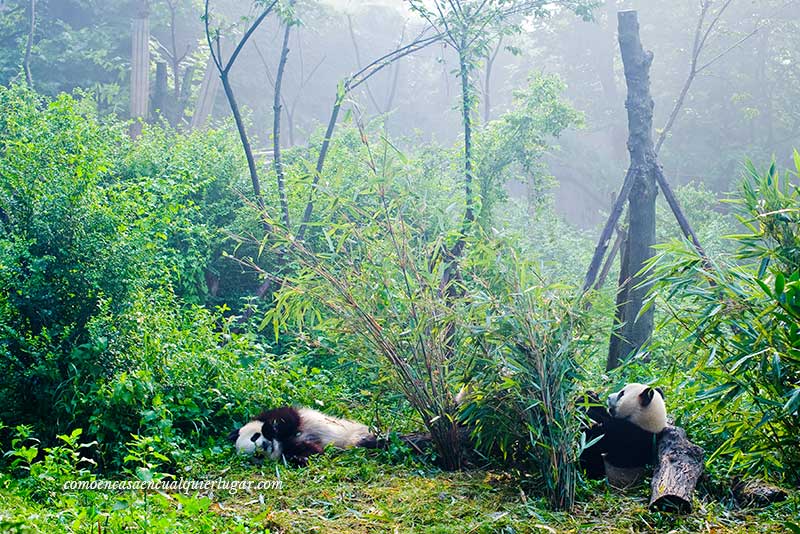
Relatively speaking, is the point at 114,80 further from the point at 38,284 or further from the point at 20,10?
the point at 38,284

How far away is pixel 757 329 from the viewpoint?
265 centimetres

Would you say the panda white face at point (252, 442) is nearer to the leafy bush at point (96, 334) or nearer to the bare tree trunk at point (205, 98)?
the leafy bush at point (96, 334)

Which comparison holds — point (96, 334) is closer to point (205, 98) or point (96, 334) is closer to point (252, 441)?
point (252, 441)

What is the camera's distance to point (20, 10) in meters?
14.9

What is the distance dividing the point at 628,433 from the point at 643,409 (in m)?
0.14

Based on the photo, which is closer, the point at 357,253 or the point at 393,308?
the point at 393,308

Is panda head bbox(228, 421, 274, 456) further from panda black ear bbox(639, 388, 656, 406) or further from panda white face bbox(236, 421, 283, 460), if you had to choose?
panda black ear bbox(639, 388, 656, 406)

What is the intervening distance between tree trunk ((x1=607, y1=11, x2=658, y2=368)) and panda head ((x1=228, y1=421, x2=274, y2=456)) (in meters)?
2.58

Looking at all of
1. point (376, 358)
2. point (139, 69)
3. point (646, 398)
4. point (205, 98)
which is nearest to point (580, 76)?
point (205, 98)

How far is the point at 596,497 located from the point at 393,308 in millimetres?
1262

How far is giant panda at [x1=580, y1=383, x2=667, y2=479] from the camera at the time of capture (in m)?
3.59

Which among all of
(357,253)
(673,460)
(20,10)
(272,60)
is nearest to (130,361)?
(357,253)

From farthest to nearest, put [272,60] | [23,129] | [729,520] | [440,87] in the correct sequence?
[440,87] → [272,60] → [23,129] → [729,520]

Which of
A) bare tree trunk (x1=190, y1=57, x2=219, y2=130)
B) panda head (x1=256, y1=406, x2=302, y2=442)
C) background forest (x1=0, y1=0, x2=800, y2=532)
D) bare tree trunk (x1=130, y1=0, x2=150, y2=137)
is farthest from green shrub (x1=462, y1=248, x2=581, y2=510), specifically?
bare tree trunk (x1=190, y1=57, x2=219, y2=130)
